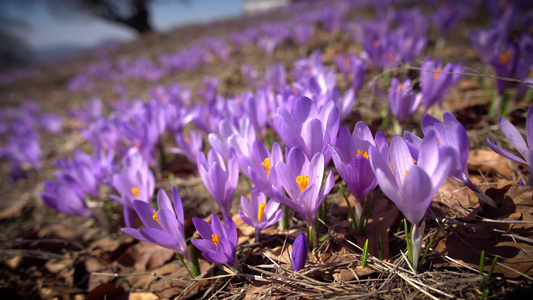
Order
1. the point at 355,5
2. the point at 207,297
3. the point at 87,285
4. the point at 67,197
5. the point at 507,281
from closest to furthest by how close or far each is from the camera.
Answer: the point at 507,281 → the point at 207,297 → the point at 87,285 → the point at 67,197 → the point at 355,5

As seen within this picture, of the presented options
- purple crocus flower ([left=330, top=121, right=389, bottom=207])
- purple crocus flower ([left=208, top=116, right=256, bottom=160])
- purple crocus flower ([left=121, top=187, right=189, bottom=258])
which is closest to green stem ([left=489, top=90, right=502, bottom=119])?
purple crocus flower ([left=330, top=121, right=389, bottom=207])

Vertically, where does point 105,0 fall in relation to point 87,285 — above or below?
above

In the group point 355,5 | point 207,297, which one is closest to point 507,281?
point 207,297

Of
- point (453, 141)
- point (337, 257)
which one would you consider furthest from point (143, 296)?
point (453, 141)

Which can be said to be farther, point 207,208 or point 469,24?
point 469,24

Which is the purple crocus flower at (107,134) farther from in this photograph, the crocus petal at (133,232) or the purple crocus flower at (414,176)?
the purple crocus flower at (414,176)

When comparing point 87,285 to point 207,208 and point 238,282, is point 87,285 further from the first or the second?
point 238,282

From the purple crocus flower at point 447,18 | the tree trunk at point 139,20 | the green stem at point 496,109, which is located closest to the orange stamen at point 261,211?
the green stem at point 496,109

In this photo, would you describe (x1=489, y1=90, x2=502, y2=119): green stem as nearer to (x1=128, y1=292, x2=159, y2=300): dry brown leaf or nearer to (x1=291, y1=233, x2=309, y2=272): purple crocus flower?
(x1=291, y1=233, x2=309, y2=272): purple crocus flower

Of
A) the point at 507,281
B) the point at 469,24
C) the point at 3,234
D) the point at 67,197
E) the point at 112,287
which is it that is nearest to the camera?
the point at 507,281
